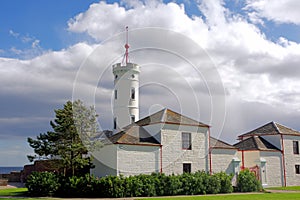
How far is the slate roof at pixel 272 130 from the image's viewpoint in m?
41.4

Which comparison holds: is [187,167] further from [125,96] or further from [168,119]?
[125,96]

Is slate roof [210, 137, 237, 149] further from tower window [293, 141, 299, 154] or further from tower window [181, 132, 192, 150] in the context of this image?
tower window [293, 141, 299, 154]

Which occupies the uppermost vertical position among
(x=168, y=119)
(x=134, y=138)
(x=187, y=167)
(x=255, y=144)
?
(x=168, y=119)

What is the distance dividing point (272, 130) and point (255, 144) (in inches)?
143

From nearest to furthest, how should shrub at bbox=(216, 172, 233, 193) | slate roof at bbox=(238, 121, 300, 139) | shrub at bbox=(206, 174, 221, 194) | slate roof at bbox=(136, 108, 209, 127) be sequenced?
shrub at bbox=(206, 174, 221, 194) → shrub at bbox=(216, 172, 233, 193) → slate roof at bbox=(136, 108, 209, 127) → slate roof at bbox=(238, 121, 300, 139)

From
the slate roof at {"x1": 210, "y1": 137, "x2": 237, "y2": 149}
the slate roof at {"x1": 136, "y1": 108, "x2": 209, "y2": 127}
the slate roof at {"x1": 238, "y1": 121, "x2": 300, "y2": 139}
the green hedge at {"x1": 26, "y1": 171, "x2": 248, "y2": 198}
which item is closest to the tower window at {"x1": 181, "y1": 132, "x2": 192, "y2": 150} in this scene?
the slate roof at {"x1": 136, "y1": 108, "x2": 209, "y2": 127}

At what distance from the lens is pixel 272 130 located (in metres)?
41.7

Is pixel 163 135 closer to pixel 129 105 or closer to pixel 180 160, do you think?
pixel 180 160

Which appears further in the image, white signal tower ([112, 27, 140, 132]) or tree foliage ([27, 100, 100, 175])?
white signal tower ([112, 27, 140, 132])

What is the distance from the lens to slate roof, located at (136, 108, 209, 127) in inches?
1297

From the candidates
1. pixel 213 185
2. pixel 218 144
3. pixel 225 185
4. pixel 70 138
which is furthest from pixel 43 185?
pixel 218 144

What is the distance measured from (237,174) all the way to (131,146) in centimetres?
1093

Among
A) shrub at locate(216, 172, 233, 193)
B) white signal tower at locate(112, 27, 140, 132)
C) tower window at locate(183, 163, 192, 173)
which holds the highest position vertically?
white signal tower at locate(112, 27, 140, 132)

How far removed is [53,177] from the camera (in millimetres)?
27500
